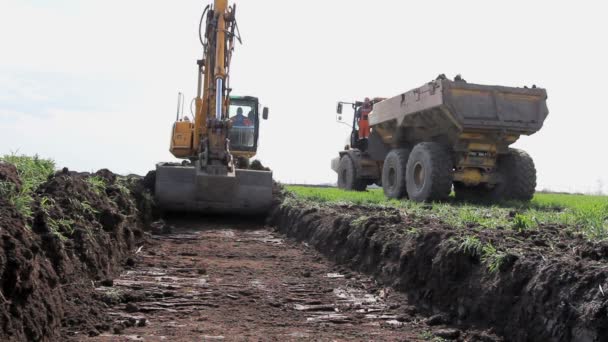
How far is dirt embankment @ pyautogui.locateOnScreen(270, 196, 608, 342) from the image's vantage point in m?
3.69

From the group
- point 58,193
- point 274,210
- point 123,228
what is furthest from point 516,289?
point 274,210

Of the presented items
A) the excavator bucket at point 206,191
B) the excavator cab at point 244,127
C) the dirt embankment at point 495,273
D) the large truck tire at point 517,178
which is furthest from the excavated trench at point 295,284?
the excavator cab at point 244,127

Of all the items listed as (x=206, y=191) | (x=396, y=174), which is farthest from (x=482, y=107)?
(x=206, y=191)

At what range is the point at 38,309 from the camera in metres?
4.01

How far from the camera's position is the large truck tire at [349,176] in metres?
18.0

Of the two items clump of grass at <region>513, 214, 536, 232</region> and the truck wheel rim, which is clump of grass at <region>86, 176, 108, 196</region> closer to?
clump of grass at <region>513, 214, 536, 232</region>

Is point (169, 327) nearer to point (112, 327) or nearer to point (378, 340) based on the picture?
point (112, 327)

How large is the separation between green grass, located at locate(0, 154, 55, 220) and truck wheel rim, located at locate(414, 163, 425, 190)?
7144mm

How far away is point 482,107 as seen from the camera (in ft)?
39.9

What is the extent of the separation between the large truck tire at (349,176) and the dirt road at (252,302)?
9550 mm

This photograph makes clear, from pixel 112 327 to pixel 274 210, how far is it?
8.10 m

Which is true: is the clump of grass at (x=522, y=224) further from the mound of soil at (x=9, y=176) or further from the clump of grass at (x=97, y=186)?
the clump of grass at (x=97, y=186)

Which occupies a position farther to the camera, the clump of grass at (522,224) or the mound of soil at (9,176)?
the clump of grass at (522,224)

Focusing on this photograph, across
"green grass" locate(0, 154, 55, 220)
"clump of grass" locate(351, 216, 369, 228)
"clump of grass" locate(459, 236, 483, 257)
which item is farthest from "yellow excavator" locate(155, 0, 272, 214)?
"clump of grass" locate(459, 236, 483, 257)
